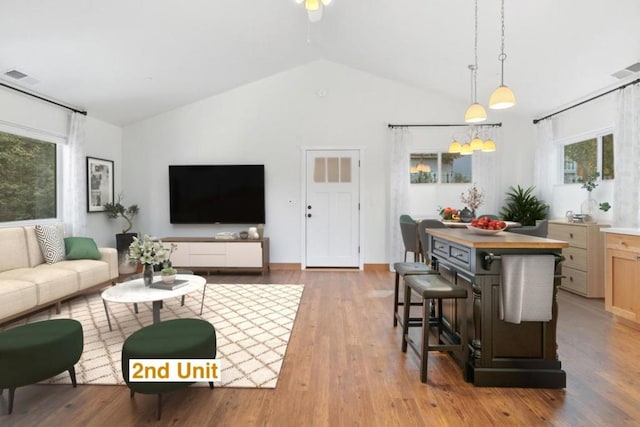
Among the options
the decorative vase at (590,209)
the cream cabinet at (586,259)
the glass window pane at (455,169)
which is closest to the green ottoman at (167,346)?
the cream cabinet at (586,259)

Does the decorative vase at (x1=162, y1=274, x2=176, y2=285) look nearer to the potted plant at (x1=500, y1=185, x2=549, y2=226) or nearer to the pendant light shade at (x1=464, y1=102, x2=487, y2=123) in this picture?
the pendant light shade at (x1=464, y1=102, x2=487, y2=123)

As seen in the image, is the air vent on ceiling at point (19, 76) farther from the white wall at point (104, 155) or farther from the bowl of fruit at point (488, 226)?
the bowl of fruit at point (488, 226)

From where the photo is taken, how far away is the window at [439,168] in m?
5.77

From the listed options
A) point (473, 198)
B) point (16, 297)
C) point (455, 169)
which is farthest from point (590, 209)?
point (16, 297)

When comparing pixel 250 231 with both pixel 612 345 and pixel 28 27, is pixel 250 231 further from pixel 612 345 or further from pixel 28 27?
pixel 612 345

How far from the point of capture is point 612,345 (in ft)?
8.98

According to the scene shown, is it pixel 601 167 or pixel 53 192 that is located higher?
pixel 601 167

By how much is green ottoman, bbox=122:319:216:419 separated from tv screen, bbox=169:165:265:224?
3639 mm

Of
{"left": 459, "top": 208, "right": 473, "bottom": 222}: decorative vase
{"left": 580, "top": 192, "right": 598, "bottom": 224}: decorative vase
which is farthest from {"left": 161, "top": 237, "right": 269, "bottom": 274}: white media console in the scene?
{"left": 580, "top": 192, "right": 598, "bottom": 224}: decorative vase

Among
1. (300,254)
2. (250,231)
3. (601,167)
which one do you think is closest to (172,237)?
(250,231)

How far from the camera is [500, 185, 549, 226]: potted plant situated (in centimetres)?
509

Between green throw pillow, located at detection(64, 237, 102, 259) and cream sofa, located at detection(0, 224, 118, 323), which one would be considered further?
green throw pillow, located at detection(64, 237, 102, 259)

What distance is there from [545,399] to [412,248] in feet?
8.98

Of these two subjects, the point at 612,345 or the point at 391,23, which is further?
the point at 391,23
